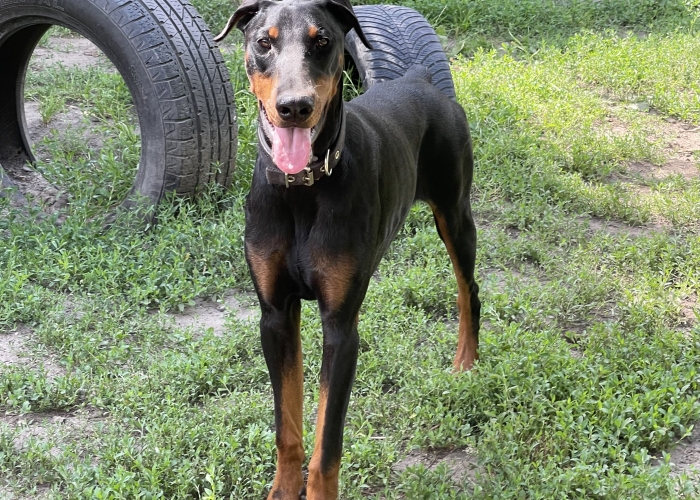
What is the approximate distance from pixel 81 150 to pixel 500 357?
382 centimetres

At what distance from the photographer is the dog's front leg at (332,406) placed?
311 cm

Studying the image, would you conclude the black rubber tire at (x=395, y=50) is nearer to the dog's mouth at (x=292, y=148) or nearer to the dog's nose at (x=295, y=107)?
the dog's mouth at (x=292, y=148)

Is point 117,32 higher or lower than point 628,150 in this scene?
higher

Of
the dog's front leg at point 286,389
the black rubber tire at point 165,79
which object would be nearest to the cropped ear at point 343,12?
the dog's front leg at point 286,389

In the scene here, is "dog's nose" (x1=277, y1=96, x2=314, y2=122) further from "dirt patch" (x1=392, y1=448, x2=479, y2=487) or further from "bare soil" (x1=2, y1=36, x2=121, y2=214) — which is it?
"bare soil" (x1=2, y1=36, x2=121, y2=214)

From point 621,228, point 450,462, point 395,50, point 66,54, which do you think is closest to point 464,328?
point 450,462

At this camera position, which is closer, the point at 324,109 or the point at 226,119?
the point at 324,109

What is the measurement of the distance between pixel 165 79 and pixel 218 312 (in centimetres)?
160

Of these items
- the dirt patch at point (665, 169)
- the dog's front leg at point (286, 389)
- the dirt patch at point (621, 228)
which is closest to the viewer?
the dog's front leg at point (286, 389)

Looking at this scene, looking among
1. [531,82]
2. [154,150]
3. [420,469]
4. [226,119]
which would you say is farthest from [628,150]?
[420,469]

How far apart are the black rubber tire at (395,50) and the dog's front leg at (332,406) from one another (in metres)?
3.30

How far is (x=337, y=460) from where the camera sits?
10.3 ft

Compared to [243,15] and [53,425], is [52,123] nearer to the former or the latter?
[53,425]

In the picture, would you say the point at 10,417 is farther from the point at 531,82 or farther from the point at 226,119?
the point at 531,82
